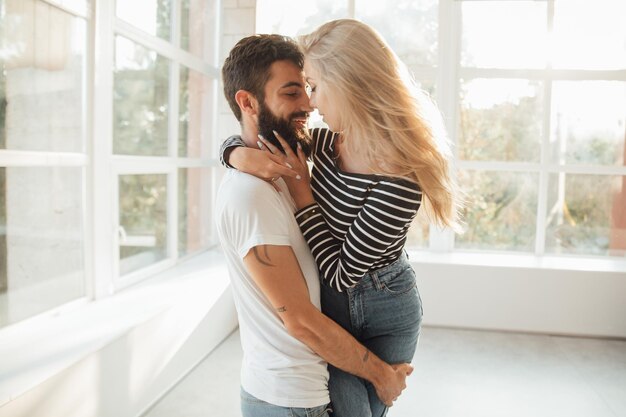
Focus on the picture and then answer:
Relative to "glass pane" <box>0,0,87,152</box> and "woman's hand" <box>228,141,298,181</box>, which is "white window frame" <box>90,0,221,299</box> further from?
"woman's hand" <box>228,141,298,181</box>

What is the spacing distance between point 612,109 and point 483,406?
113 inches

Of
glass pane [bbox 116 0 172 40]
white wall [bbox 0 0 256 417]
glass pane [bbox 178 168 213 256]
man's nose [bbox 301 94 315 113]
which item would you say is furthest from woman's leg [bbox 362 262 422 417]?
glass pane [bbox 178 168 213 256]

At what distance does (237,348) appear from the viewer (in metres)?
3.84

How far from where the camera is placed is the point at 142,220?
337cm

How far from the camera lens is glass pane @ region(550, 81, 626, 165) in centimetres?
477

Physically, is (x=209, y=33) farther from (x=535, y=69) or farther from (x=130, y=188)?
(x=535, y=69)

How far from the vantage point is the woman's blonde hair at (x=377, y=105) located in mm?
1289

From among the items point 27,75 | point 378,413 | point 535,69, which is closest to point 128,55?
point 27,75

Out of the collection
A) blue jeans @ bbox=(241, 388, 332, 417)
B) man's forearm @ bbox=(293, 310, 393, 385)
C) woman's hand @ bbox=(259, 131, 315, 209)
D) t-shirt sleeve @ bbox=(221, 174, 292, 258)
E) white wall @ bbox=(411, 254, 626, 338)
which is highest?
woman's hand @ bbox=(259, 131, 315, 209)

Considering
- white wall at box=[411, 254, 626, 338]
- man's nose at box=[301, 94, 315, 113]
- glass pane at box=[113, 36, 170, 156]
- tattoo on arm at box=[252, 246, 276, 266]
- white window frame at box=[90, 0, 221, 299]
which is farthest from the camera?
white wall at box=[411, 254, 626, 338]

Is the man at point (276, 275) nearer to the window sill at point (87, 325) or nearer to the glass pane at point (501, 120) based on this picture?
the window sill at point (87, 325)

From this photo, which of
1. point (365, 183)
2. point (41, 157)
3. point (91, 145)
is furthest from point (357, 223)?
point (91, 145)

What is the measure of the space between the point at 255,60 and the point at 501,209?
3921 millimetres

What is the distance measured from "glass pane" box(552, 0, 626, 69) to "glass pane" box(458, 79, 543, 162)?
0.36 m
